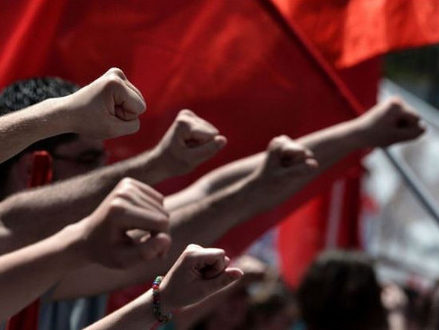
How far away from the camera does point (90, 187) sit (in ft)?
9.97

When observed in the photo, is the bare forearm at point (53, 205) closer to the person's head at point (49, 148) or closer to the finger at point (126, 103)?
the person's head at point (49, 148)

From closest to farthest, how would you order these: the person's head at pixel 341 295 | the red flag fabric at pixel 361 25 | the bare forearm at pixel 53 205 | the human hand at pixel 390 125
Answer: the bare forearm at pixel 53 205, the person's head at pixel 341 295, the human hand at pixel 390 125, the red flag fabric at pixel 361 25

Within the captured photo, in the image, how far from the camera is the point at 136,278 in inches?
130

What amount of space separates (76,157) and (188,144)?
11.0 inches

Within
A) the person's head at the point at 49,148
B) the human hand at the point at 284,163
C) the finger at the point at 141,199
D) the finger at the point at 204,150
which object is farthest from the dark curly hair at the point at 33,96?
the finger at the point at 141,199

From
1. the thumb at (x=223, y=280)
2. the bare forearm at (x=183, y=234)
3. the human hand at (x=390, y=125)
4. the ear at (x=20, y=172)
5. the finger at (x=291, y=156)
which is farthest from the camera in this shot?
the human hand at (x=390, y=125)

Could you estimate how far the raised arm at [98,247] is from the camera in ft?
7.59

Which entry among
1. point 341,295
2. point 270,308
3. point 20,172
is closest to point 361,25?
point 341,295

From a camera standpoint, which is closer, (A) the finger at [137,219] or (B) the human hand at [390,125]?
(A) the finger at [137,219]

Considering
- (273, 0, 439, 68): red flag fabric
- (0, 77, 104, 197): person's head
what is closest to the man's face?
(0, 77, 104, 197): person's head

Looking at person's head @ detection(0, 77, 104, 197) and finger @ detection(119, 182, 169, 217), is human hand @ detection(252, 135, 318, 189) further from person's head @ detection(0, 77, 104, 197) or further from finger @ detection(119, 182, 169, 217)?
finger @ detection(119, 182, 169, 217)

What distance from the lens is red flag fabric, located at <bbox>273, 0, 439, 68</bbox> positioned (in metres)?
3.89

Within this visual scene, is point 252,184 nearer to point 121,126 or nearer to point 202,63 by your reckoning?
point 202,63

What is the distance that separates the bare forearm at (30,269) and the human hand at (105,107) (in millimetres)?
257
